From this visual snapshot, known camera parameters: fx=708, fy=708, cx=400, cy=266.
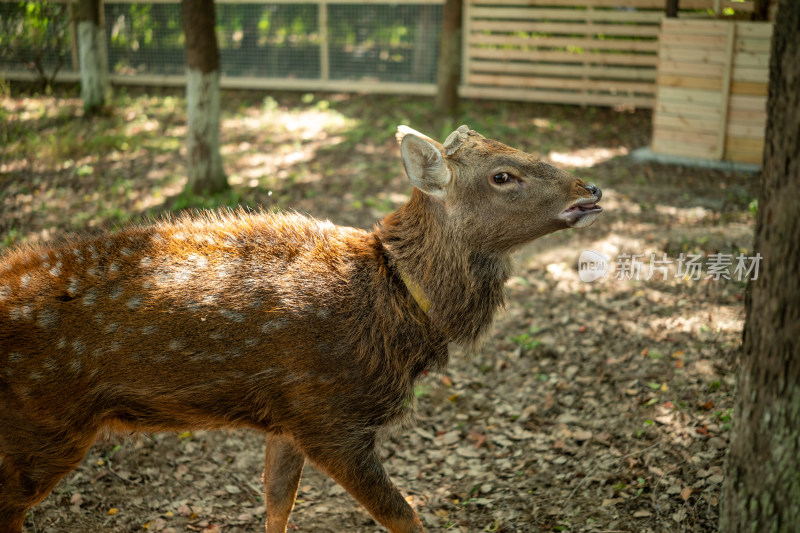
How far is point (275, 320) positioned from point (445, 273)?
35.8 inches

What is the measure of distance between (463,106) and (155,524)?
1141 cm

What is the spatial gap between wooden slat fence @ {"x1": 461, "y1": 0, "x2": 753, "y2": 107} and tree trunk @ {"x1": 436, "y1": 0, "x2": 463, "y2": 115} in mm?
1859

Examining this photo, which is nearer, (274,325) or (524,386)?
(274,325)

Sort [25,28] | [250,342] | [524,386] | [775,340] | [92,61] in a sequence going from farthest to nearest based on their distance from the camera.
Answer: [92,61]
[25,28]
[524,386]
[250,342]
[775,340]

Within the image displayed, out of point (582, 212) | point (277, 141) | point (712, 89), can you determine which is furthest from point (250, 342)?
point (712, 89)

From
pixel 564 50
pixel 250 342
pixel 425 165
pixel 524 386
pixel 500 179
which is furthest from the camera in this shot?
pixel 564 50

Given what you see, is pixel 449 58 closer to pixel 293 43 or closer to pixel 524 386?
pixel 293 43

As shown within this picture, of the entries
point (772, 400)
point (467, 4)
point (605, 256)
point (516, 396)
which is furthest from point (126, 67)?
point (772, 400)

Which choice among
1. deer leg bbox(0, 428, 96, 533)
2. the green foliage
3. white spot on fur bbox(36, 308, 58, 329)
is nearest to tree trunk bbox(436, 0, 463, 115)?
the green foliage

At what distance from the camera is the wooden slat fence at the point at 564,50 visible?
13.9 meters

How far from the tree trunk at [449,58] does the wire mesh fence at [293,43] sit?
1.86 meters

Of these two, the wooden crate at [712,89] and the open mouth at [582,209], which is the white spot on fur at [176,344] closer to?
the open mouth at [582,209]

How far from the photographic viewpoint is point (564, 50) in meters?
14.9

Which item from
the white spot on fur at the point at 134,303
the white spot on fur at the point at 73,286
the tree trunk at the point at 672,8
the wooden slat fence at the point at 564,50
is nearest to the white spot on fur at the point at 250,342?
the white spot on fur at the point at 134,303
